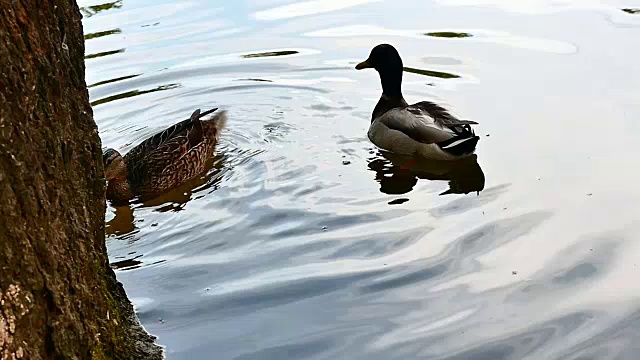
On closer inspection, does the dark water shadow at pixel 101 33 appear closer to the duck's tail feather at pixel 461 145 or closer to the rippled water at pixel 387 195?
the rippled water at pixel 387 195

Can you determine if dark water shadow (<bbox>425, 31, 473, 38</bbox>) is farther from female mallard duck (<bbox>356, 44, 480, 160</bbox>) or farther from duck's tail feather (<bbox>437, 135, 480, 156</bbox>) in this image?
duck's tail feather (<bbox>437, 135, 480, 156</bbox>)

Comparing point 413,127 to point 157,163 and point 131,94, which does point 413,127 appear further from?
point 131,94

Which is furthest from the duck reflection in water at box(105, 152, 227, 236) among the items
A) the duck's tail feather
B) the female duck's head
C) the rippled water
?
the duck's tail feather

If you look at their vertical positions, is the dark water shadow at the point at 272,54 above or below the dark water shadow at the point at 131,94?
above

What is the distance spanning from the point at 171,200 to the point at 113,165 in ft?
1.78

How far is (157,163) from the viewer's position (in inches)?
272

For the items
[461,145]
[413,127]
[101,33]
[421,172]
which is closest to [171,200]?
[421,172]

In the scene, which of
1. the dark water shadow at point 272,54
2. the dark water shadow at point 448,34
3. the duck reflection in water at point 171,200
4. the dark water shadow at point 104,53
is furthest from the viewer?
the dark water shadow at point 104,53

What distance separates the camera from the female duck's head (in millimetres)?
6727

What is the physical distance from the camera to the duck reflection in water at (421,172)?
636 cm

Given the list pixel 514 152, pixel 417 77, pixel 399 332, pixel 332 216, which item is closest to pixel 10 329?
pixel 399 332

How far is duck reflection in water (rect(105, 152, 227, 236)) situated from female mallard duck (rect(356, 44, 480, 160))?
1.42m

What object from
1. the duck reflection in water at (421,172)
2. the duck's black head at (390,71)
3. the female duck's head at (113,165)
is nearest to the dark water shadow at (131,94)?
the female duck's head at (113,165)

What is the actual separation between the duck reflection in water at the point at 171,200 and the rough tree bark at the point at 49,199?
8.26 ft
